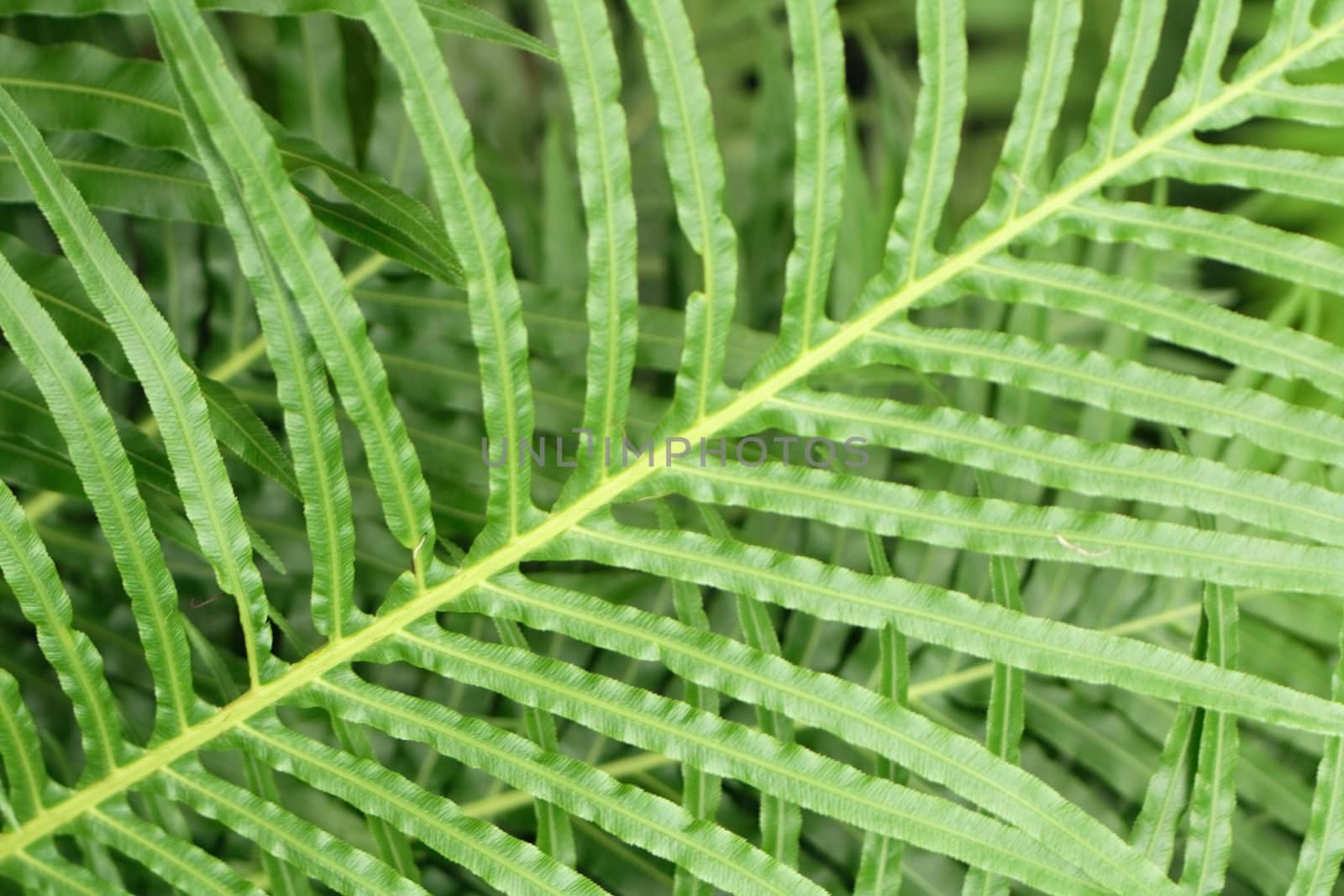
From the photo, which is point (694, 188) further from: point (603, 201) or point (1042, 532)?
point (1042, 532)

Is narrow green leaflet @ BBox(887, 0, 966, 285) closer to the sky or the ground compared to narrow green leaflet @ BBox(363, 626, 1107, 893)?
closer to the sky

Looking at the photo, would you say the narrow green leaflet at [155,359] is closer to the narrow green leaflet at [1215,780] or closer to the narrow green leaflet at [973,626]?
the narrow green leaflet at [973,626]

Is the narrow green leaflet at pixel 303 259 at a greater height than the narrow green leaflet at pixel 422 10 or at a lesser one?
lesser

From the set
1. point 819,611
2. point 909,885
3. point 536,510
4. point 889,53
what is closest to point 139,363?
point 536,510

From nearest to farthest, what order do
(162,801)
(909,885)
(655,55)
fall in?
1. (655,55)
2. (162,801)
3. (909,885)

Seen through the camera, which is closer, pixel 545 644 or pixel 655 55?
pixel 655 55

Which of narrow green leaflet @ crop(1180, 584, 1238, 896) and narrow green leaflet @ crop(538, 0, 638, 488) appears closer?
narrow green leaflet @ crop(538, 0, 638, 488)

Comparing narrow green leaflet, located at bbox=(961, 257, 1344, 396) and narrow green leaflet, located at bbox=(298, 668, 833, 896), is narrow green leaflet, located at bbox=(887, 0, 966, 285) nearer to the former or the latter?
narrow green leaflet, located at bbox=(961, 257, 1344, 396)

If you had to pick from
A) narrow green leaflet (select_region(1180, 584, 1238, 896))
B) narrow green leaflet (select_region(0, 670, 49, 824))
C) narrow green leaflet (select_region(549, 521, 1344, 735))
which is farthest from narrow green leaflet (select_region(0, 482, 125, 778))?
narrow green leaflet (select_region(1180, 584, 1238, 896))

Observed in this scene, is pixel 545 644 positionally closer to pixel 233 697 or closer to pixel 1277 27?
pixel 233 697

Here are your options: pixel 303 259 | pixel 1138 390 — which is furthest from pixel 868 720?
pixel 303 259

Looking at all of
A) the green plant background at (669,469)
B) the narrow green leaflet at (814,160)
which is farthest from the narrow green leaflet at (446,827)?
the narrow green leaflet at (814,160)
